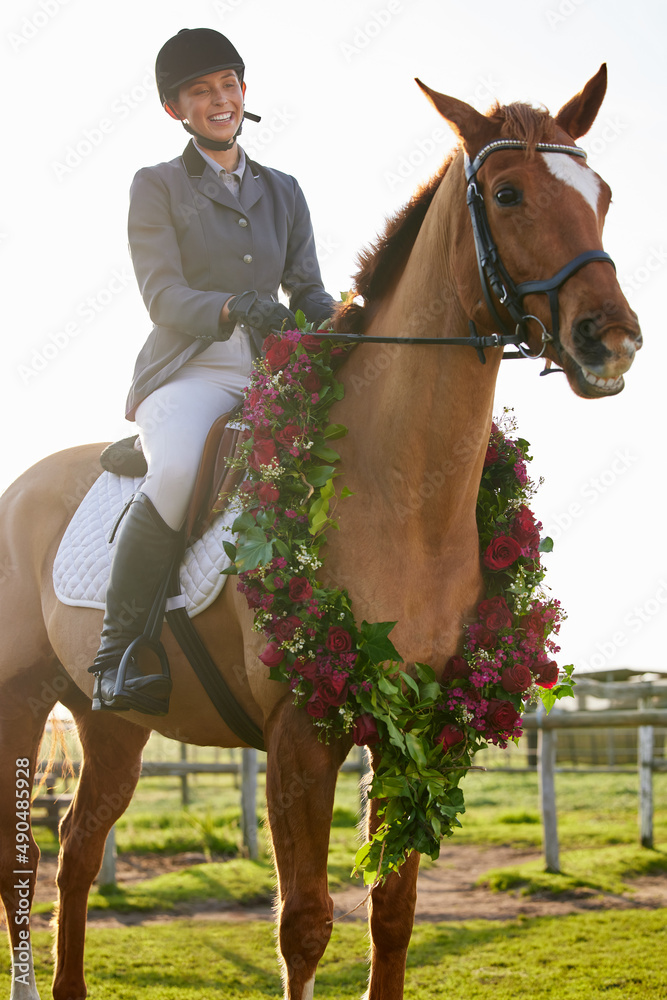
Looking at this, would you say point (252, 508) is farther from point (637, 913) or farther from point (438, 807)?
point (637, 913)

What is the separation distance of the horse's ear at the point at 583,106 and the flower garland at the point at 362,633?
106 centimetres

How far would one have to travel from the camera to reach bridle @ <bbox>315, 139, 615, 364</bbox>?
234 centimetres

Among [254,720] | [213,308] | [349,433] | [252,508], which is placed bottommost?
[254,720]

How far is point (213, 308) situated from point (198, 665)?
1358mm

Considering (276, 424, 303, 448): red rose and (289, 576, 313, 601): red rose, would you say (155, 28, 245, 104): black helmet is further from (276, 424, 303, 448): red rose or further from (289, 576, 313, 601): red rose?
(289, 576, 313, 601): red rose

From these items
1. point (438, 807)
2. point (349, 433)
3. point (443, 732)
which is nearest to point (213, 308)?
point (349, 433)

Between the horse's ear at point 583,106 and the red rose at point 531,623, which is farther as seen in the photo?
the red rose at point 531,623

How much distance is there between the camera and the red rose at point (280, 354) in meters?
2.95

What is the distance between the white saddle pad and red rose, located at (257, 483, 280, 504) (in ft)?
1.03

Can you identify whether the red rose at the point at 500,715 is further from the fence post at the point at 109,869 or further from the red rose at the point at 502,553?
the fence post at the point at 109,869

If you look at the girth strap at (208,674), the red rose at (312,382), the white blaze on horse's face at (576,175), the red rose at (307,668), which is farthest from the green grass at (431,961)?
the white blaze on horse's face at (576,175)

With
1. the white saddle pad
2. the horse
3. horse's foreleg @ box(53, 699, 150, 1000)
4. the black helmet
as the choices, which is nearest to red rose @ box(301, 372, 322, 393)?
the horse

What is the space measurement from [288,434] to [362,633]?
733 millimetres

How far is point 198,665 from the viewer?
3.12m
